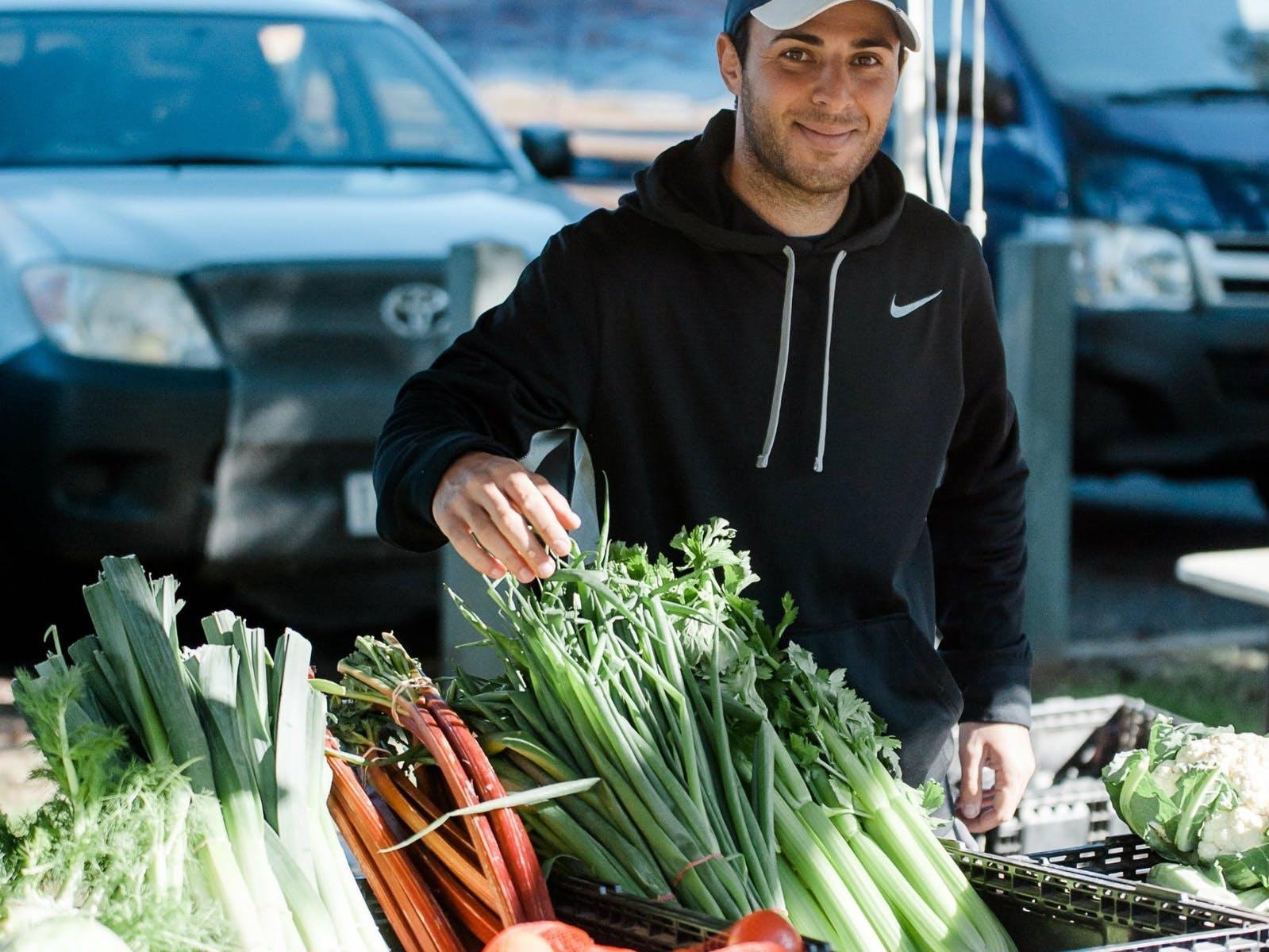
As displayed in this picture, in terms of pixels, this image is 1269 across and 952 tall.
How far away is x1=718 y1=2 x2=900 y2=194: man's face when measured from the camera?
260 cm

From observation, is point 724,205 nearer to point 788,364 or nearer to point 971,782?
point 788,364

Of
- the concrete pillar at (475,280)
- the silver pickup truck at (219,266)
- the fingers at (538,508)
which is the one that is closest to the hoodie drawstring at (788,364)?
the fingers at (538,508)

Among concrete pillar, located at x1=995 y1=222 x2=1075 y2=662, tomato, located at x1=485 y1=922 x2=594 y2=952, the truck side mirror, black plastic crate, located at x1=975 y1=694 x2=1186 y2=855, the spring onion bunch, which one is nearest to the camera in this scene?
tomato, located at x1=485 y1=922 x2=594 y2=952

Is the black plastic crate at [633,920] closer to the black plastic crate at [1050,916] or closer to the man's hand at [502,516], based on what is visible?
the black plastic crate at [1050,916]

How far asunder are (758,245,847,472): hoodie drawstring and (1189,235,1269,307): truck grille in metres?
4.23

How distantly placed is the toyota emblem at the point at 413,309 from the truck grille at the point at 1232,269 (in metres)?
2.88

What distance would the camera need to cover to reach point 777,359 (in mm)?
2643

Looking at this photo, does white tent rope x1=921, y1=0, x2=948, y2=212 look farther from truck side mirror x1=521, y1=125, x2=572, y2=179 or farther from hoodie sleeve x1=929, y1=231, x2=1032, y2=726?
truck side mirror x1=521, y1=125, x2=572, y2=179

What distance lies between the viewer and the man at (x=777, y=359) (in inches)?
103

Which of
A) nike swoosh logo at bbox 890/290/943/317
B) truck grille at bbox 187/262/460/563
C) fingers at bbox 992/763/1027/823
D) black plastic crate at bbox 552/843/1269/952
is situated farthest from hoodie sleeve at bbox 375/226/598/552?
truck grille at bbox 187/262/460/563

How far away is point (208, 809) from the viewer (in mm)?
1767

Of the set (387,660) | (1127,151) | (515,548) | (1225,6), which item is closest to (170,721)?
(387,660)

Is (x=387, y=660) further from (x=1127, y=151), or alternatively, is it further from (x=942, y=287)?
(x=1127, y=151)

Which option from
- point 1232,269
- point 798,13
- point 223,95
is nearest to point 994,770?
point 798,13
